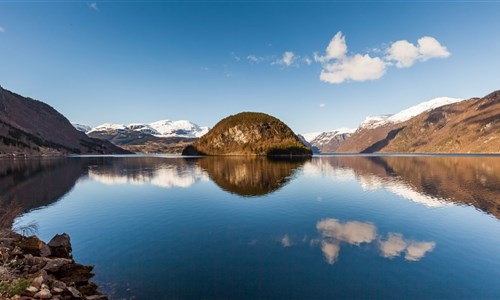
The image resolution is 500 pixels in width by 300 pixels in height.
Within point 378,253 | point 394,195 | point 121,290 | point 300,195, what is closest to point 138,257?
point 121,290

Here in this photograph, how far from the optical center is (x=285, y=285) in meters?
24.3

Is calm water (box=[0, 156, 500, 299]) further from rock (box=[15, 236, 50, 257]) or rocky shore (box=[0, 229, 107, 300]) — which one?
rock (box=[15, 236, 50, 257])

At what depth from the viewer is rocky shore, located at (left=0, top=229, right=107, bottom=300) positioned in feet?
59.0

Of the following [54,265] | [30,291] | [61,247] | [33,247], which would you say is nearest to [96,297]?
[30,291]

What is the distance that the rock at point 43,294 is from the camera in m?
17.8

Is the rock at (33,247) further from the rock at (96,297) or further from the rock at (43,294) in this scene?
the rock at (43,294)

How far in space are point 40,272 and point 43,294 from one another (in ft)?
17.5

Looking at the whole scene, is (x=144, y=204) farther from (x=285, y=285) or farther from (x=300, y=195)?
(x=285, y=285)

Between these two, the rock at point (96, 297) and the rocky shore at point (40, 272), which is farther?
the rock at point (96, 297)

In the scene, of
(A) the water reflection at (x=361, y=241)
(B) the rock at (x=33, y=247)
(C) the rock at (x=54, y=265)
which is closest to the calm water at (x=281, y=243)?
(A) the water reflection at (x=361, y=241)

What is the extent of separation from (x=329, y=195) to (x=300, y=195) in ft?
25.8

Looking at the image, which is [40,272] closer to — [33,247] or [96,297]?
[96,297]

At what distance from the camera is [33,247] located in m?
28.2

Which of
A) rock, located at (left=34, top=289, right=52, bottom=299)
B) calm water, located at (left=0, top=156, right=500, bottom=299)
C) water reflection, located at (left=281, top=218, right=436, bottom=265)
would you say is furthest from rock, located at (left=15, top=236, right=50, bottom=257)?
water reflection, located at (left=281, top=218, right=436, bottom=265)
